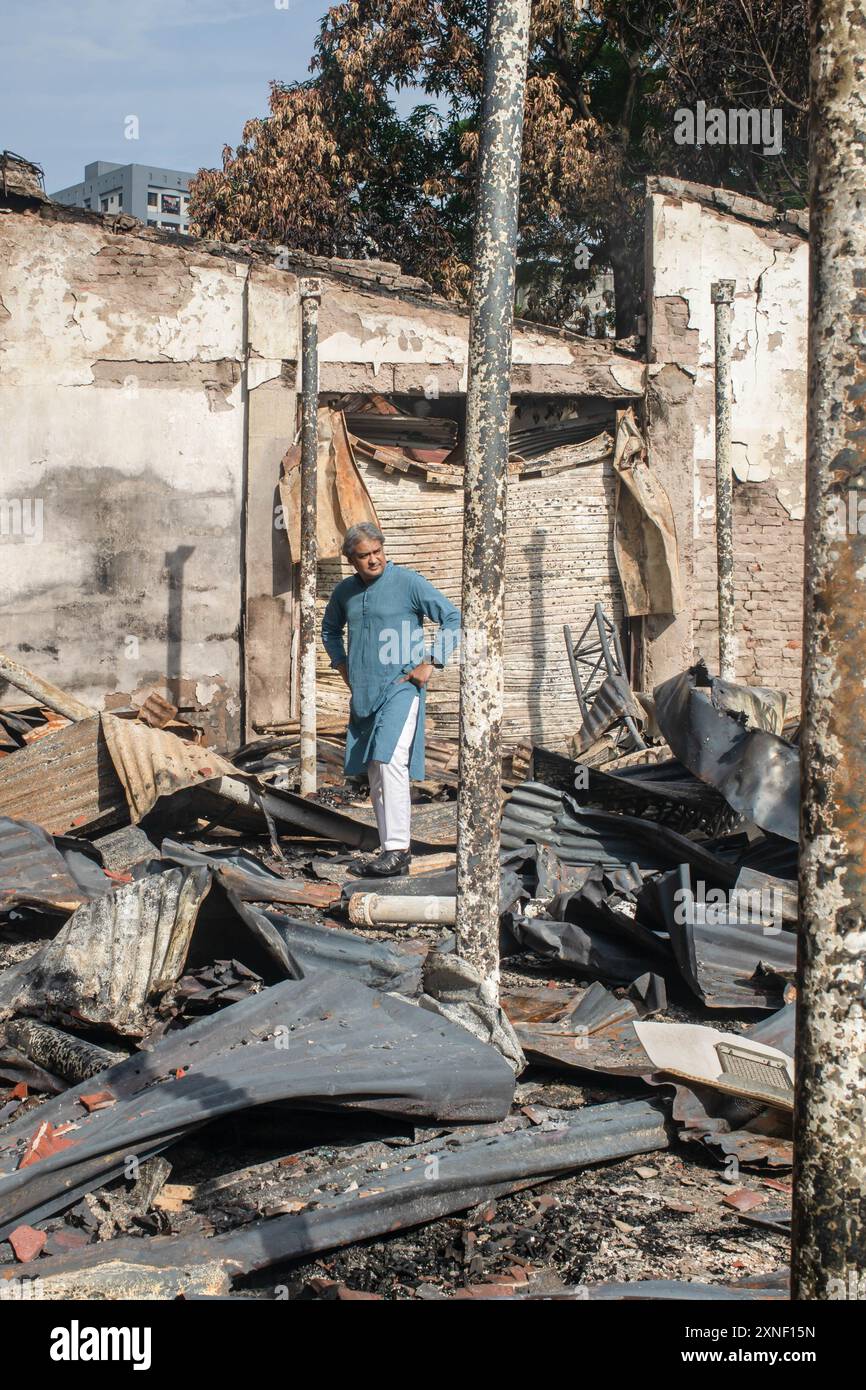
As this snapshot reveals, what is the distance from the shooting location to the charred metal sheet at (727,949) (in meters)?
4.45

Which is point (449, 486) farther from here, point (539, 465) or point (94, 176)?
point (94, 176)

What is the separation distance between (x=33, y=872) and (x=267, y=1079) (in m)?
2.47

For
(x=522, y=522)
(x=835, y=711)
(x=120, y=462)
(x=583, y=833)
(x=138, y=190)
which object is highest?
(x=138, y=190)

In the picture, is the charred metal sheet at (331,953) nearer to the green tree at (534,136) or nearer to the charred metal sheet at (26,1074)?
the charred metal sheet at (26,1074)

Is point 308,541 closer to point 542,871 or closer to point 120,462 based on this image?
point 120,462

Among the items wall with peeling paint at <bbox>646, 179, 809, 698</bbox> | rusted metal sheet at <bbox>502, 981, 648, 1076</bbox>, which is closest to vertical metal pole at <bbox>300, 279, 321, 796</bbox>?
wall with peeling paint at <bbox>646, 179, 809, 698</bbox>

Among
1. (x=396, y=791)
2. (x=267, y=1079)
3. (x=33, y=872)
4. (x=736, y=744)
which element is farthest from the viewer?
(x=396, y=791)

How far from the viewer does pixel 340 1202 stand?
2877mm

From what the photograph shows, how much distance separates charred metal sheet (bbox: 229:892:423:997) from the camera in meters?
4.11

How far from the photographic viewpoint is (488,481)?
163 inches

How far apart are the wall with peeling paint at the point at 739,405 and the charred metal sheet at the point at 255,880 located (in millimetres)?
5434

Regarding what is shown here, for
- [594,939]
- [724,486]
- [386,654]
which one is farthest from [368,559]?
[724,486]

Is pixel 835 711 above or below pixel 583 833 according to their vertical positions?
above

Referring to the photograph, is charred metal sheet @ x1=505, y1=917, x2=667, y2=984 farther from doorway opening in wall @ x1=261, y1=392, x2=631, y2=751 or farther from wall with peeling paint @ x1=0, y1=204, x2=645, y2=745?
wall with peeling paint @ x1=0, y1=204, x2=645, y2=745
